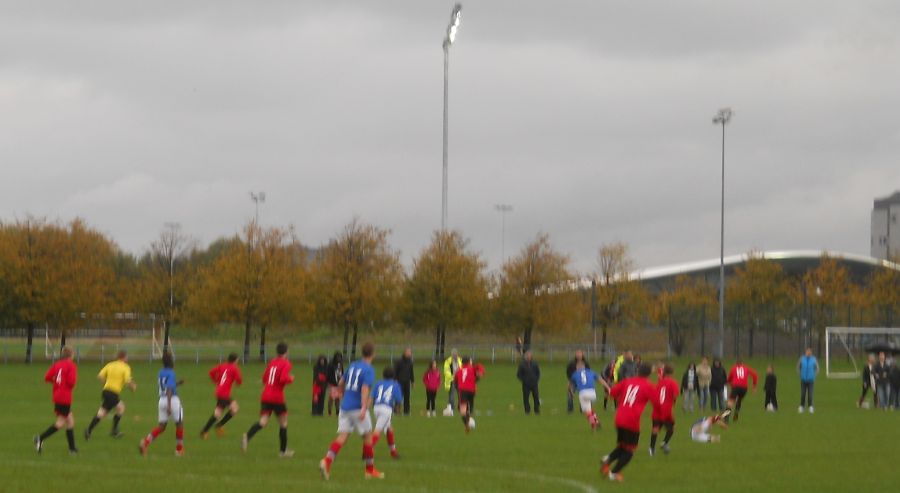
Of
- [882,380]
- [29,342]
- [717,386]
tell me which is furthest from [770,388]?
[29,342]

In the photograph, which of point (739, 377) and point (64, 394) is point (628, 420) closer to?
point (64, 394)

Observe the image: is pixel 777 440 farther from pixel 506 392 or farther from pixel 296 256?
pixel 296 256

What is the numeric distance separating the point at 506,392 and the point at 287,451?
26.2 metres

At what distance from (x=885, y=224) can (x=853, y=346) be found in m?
91.9

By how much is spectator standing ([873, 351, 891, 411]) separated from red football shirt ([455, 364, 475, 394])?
Result: 14234mm

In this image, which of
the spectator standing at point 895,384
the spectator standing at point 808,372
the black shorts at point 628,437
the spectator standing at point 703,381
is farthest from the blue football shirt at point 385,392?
the spectator standing at point 895,384

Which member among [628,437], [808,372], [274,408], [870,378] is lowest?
[628,437]

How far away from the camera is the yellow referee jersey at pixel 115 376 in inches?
954

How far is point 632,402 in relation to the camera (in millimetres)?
18094

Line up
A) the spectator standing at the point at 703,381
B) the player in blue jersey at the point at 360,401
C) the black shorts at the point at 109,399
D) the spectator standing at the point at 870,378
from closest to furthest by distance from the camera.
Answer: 1. the player in blue jersey at the point at 360,401
2. the black shorts at the point at 109,399
3. the spectator standing at the point at 703,381
4. the spectator standing at the point at 870,378

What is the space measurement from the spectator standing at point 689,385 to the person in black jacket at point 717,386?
1.61 feet

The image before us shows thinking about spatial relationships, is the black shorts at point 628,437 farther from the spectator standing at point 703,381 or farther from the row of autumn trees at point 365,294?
the row of autumn trees at point 365,294

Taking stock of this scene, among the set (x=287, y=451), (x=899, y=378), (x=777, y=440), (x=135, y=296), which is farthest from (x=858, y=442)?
(x=135, y=296)

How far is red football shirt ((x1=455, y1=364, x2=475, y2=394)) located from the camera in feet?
99.4
